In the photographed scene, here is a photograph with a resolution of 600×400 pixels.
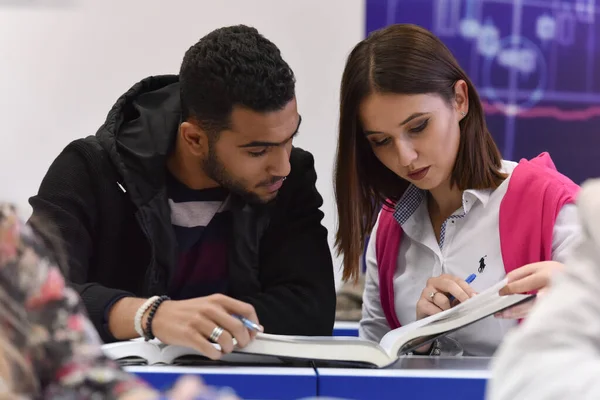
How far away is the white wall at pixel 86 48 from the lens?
3100mm

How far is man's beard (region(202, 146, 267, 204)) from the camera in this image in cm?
170

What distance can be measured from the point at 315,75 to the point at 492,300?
2.03 metres

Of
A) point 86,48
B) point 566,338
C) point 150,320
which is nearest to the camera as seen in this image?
point 566,338

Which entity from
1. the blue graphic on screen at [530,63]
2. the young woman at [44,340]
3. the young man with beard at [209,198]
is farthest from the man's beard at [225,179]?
the blue graphic on screen at [530,63]

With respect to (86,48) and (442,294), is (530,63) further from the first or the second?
(442,294)

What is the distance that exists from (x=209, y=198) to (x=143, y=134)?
0.65 feet

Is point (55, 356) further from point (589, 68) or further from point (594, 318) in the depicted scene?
point (589, 68)

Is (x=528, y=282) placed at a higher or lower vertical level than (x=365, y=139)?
lower

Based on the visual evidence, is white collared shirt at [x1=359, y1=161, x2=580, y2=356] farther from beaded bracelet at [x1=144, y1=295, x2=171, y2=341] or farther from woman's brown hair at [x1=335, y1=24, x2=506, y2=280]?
beaded bracelet at [x1=144, y1=295, x2=171, y2=341]

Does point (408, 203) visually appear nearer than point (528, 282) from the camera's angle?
No

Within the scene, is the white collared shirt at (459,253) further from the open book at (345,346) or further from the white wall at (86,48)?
the white wall at (86,48)

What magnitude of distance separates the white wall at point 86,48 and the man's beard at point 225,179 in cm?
138

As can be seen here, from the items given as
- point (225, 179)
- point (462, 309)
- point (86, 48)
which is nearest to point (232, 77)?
point (225, 179)

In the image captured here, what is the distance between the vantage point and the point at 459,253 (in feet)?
5.51
